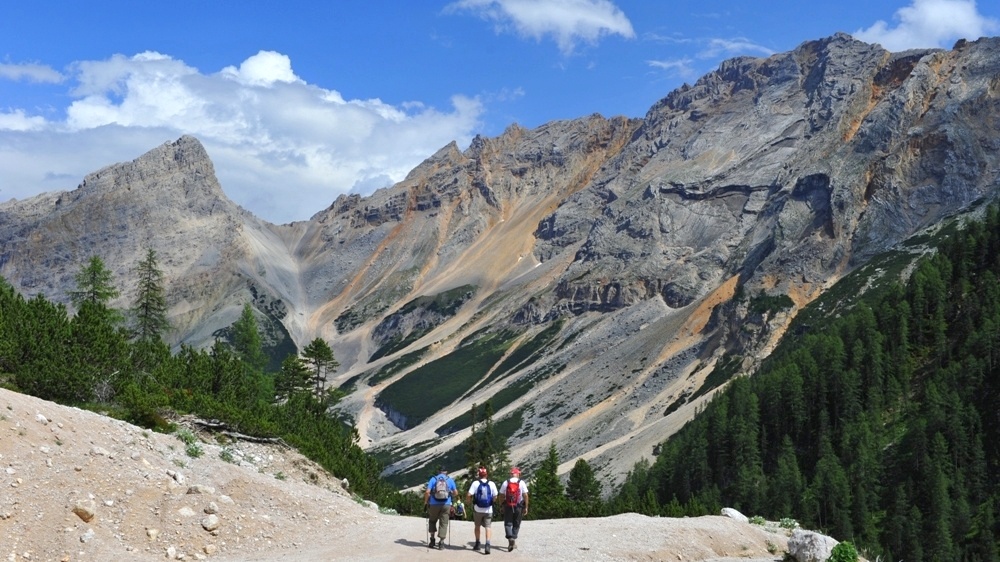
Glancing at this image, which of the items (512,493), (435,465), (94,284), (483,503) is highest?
(94,284)

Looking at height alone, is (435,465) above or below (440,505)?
above

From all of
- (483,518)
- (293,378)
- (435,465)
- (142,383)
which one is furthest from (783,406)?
(483,518)

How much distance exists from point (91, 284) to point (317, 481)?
47676mm

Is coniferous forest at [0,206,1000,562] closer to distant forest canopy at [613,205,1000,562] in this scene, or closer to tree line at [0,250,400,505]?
tree line at [0,250,400,505]

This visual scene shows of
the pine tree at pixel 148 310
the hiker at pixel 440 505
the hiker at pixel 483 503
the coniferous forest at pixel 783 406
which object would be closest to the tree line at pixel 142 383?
the coniferous forest at pixel 783 406

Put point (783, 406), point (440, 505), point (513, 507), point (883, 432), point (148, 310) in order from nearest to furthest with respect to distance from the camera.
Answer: point (440, 505) < point (513, 507) < point (148, 310) < point (883, 432) < point (783, 406)

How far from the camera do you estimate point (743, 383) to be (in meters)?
139

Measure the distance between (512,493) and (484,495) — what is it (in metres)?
1.10

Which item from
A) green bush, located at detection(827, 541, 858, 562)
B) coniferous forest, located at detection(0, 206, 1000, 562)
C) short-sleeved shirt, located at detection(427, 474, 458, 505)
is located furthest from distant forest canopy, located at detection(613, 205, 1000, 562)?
short-sleeved shirt, located at detection(427, 474, 458, 505)

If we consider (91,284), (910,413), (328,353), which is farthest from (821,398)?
(91,284)

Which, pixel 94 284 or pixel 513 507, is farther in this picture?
pixel 94 284

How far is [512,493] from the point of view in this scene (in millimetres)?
27781

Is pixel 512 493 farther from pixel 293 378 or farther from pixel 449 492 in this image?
pixel 293 378

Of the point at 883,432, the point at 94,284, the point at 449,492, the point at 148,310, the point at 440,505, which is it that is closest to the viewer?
the point at 440,505
